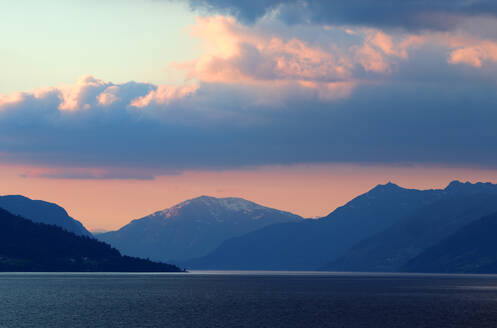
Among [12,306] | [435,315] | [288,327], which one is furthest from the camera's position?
[12,306]

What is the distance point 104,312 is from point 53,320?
24.4 metres

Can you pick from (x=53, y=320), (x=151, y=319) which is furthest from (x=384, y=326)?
(x=53, y=320)

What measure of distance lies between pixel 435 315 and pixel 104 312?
78.2 metres

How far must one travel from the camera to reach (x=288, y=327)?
153 meters

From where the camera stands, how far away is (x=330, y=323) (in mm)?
160625

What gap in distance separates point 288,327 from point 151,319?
104 feet

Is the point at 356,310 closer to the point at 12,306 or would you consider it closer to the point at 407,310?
the point at 407,310

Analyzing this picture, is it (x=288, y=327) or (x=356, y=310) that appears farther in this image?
(x=356, y=310)

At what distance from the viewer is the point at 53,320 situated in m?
160

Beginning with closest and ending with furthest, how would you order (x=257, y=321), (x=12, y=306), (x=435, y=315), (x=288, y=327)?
(x=288, y=327) → (x=257, y=321) → (x=435, y=315) → (x=12, y=306)

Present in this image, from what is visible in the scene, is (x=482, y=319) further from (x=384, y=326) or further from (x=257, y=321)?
(x=257, y=321)

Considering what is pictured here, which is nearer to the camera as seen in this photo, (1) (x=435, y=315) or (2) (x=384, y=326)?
(2) (x=384, y=326)

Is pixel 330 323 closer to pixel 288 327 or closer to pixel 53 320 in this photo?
pixel 288 327

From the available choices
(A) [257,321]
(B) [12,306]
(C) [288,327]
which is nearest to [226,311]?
(A) [257,321]
